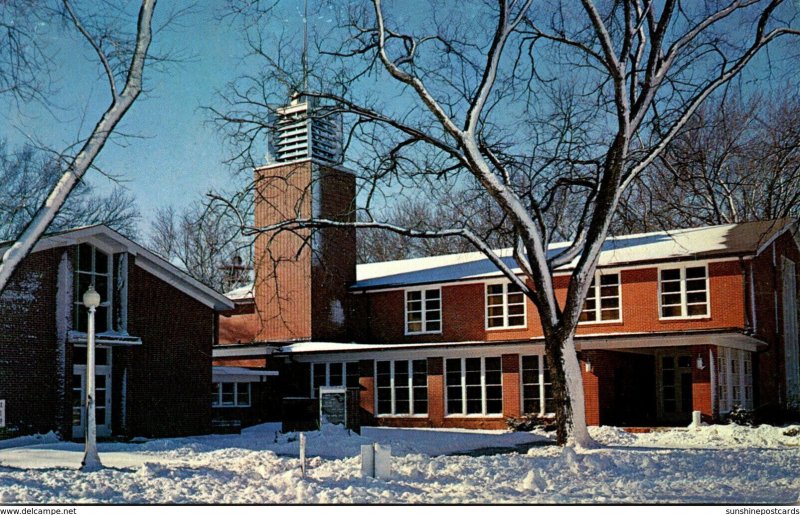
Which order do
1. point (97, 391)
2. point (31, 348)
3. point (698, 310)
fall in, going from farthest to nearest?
point (698, 310) < point (97, 391) < point (31, 348)

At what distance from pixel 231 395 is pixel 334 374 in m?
3.40

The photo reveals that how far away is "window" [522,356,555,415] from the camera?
27.7m

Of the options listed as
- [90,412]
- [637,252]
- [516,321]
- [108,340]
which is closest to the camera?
[90,412]

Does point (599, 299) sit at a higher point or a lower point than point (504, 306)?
higher

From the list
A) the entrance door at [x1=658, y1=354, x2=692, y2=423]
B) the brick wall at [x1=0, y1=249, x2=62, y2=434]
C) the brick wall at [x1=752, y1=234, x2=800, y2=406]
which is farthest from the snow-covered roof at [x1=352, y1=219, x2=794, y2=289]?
the brick wall at [x1=0, y1=249, x2=62, y2=434]

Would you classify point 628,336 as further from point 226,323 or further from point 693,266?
point 226,323

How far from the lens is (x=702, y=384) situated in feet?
81.6

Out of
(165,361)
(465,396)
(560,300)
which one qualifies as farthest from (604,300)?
(165,361)

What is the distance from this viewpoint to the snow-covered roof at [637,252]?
2667 cm

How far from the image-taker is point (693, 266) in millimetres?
26891

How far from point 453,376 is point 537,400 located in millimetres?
2808

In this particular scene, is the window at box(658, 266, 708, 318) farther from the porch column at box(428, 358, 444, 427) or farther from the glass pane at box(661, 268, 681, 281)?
the porch column at box(428, 358, 444, 427)

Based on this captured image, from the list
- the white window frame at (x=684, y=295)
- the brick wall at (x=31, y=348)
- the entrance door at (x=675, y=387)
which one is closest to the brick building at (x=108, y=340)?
the brick wall at (x=31, y=348)

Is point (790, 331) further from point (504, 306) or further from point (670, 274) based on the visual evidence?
point (504, 306)
